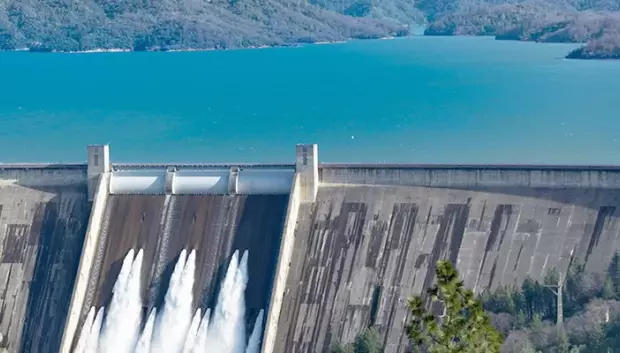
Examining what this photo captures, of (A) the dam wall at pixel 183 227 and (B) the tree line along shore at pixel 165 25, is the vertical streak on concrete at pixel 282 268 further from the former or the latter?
(B) the tree line along shore at pixel 165 25

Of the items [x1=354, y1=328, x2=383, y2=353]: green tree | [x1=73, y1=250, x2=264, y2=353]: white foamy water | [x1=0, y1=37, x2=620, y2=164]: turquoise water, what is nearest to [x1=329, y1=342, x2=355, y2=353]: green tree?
[x1=354, y1=328, x2=383, y2=353]: green tree

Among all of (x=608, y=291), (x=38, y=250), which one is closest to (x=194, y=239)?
(x=38, y=250)

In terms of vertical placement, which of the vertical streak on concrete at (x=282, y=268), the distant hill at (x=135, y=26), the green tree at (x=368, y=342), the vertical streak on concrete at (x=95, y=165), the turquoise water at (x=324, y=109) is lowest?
the green tree at (x=368, y=342)

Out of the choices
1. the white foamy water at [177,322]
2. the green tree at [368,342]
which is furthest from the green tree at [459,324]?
the white foamy water at [177,322]

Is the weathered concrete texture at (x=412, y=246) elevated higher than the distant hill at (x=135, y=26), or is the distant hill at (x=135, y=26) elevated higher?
the distant hill at (x=135, y=26)

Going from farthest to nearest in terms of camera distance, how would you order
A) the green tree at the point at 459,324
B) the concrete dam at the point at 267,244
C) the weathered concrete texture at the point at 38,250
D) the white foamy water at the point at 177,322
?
the weathered concrete texture at the point at 38,250 < the white foamy water at the point at 177,322 < the concrete dam at the point at 267,244 < the green tree at the point at 459,324

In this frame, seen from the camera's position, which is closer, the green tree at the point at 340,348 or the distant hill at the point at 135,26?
the green tree at the point at 340,348

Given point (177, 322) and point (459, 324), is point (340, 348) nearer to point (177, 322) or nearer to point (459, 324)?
point (177, 322)

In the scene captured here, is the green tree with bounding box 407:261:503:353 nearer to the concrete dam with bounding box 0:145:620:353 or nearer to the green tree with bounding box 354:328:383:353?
the green tree with bounding box 354:328:383:353
